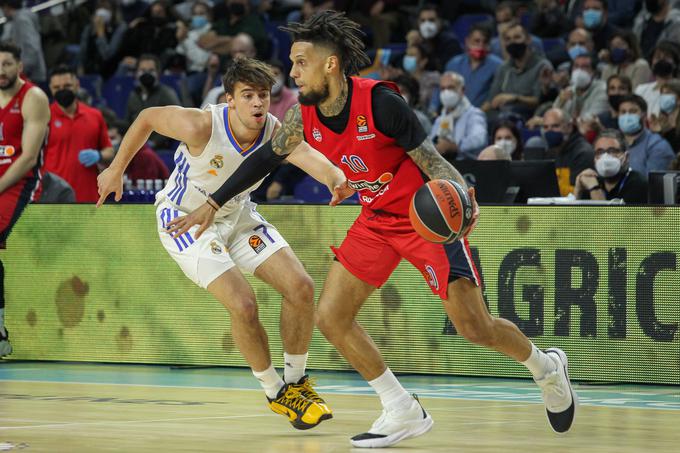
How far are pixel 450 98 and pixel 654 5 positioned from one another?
282 cm

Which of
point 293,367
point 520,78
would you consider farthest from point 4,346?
point 520,78

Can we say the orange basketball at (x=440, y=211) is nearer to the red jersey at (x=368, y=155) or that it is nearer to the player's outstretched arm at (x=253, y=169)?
the red jersey at (x=368, y=155)

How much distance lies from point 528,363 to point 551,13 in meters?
10.0

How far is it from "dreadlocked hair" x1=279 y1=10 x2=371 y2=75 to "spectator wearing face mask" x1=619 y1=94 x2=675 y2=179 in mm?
6105

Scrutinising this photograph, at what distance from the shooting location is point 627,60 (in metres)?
14.3

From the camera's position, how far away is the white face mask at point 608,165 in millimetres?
11266

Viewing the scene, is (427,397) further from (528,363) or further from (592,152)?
(592,152)

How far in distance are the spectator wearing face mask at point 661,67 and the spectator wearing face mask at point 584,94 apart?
67cm

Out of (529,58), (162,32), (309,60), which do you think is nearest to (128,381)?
(309,60)

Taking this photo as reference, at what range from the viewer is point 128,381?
9.96m

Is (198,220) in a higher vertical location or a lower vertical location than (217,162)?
higher

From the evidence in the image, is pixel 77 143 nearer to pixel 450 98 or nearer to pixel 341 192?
pixel 450 98

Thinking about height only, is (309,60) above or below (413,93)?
above

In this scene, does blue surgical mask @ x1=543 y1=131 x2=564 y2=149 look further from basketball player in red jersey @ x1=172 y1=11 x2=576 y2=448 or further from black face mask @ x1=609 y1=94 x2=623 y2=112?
basketball player in red jersey @ x1=172 y1=11 x2=576 y2=448
